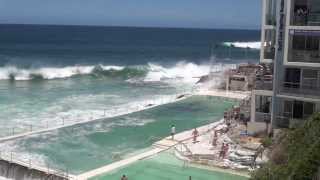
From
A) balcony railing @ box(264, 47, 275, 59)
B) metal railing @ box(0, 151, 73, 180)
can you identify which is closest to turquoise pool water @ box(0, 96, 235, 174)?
metal railing @ box(0, 151, 73, 180)

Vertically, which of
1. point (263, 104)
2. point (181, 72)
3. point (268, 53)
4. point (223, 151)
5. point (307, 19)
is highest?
point (307, 19)

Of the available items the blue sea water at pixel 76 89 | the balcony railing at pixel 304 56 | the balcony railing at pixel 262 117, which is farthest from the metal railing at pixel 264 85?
the blue sea water at pixel 76 89

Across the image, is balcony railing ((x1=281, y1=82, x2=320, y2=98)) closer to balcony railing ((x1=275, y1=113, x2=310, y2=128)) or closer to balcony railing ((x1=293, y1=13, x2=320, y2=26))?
balcony railing ((x1=275, y1=113, x2=310, y2=128))

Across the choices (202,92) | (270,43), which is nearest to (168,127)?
(270,43)

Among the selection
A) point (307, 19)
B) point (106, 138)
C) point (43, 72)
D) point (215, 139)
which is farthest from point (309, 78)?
point (43, 72)

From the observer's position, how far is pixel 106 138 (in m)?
31.3

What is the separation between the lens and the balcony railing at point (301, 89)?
84.5 ft

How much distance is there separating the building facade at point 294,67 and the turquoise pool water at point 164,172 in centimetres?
463

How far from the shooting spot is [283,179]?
1401cm

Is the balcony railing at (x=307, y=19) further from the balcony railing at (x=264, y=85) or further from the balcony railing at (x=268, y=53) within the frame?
the balcony railing at (x=264, y=85)

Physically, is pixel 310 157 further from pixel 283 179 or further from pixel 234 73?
pixel 234 73

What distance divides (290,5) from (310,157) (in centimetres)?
1353

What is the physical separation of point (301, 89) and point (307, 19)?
339 cm

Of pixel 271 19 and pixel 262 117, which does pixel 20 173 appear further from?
pixel 271 19
